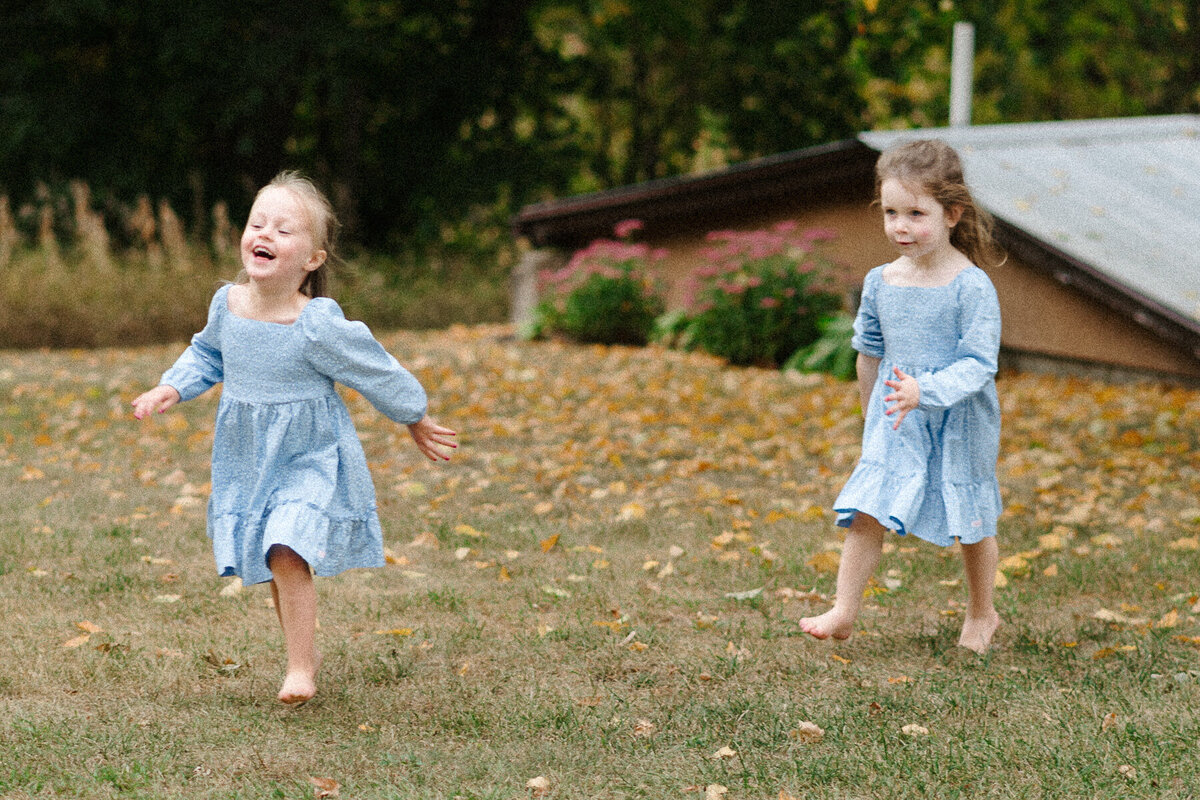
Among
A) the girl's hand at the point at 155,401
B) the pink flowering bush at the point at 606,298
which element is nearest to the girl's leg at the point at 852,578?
the girl's hand at the point at 155,401

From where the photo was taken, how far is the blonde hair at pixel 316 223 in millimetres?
3262

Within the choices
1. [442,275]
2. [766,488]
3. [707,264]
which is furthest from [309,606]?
[442,275]

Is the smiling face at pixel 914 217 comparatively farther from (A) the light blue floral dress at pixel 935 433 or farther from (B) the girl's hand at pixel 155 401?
(B) the girl's hand at pixel 155 401

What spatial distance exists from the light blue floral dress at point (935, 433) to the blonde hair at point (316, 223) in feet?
5.01

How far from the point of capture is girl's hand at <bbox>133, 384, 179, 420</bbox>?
10.4 ft

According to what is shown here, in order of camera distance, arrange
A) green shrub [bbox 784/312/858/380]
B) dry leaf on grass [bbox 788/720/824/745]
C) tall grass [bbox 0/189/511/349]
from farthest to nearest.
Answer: tall grass [bbox 0/189/511/349] < green shrub [bbox 784/312/858/380] < dry leaf on grass [bbox 788/720/824/745]

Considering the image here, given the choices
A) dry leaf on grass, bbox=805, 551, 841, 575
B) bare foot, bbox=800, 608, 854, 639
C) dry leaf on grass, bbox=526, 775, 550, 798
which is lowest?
dry leaf on grass, bbox=805, 551, 841, 575

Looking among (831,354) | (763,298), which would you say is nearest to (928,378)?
(831,354)

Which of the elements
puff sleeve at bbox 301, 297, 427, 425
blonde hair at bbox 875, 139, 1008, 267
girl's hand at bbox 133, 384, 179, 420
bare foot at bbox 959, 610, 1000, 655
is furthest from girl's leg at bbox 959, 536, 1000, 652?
girl's hand at bbox 133, 384, 179, 420

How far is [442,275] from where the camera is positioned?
16.2 metres

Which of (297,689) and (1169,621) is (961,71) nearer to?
(1169,621)

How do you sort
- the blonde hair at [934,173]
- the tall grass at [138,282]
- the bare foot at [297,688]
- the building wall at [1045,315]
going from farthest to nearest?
1. the tall grass at [138,282]
2. the building wall at [1045,315]
3. the blonde hair at [934,173]
4. the bare foot at [297,688]

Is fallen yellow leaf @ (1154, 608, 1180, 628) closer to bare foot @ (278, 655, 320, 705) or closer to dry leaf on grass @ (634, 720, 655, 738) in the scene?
dry leaf on grass @ (634, 720, 655, 738)

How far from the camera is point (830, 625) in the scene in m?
3.56
